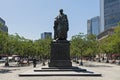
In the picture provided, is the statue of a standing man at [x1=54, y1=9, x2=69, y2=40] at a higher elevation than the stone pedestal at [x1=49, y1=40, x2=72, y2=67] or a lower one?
higher

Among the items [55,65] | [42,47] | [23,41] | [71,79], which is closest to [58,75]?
[71,79]

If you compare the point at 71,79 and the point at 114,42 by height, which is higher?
the point at 114,42

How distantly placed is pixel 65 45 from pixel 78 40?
53647mm

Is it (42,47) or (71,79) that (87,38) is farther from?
(71,79)

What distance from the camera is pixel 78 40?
290 ft

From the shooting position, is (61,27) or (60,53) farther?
(61,27)

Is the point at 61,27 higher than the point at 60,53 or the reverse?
higher

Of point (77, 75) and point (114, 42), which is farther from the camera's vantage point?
point (114, 42)

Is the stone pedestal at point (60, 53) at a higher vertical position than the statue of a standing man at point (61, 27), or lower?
lower

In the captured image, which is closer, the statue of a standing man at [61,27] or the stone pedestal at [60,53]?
the stone pedestal at [60,53]

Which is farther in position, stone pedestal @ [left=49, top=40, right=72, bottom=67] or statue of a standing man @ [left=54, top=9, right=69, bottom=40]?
statue of a standing man @ [left=54, top=9, right=69, bottom=40]

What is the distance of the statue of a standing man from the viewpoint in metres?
36.1

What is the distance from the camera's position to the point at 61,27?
36.2 meters

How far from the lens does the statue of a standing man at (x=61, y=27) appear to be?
118ft
